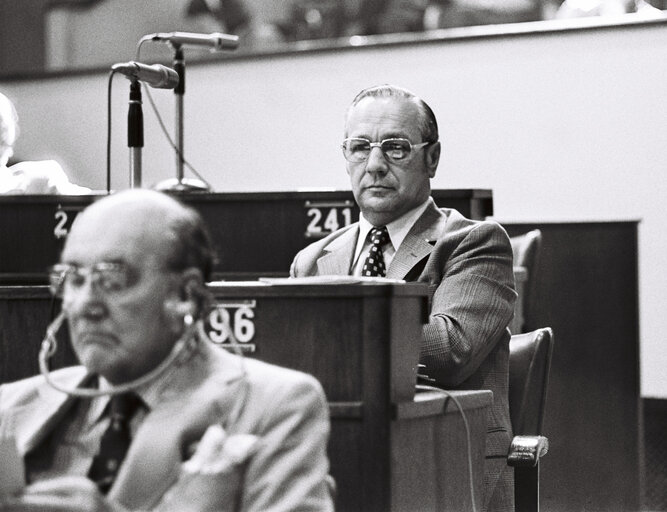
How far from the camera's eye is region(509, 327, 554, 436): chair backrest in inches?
122

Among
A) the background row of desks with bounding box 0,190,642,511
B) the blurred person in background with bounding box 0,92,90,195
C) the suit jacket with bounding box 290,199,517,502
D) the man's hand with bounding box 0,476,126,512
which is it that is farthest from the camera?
the blurred person in background with bounding box 0,92,90,195

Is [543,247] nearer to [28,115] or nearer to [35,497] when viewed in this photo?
[28,115]

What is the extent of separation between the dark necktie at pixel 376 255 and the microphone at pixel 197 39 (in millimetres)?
1477

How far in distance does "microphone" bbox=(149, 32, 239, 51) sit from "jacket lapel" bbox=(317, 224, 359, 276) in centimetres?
141

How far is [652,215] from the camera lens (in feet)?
19.4

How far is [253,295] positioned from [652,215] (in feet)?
12.9

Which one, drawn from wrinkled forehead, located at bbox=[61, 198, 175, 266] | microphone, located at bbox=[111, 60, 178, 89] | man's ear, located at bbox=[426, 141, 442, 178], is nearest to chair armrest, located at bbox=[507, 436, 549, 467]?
man's ear, located at bbox=[426, 141, 442, 178]

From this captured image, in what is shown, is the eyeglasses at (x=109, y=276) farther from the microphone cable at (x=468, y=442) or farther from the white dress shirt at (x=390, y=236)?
the white dress shirt at (x=390, y=236)

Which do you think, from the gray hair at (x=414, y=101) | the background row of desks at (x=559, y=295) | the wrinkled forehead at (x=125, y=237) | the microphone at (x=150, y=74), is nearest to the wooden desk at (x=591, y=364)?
the background row of desks at (x=559, y=295)

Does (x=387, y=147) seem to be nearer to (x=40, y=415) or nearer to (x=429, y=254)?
(x=429, y=254)

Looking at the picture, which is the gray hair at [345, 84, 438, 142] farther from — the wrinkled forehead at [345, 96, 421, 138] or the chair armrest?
the chair armrest

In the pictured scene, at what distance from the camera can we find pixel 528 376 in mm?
3096

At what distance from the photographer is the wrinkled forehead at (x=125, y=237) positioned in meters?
1.57

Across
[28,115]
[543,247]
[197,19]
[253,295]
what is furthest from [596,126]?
[253,295]
